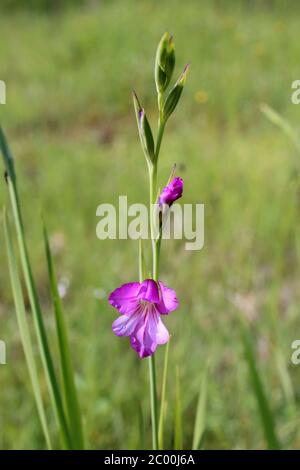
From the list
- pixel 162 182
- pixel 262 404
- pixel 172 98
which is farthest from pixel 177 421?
pixel 162 182

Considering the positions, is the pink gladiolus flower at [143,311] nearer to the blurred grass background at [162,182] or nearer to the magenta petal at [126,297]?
the magenta petal at [126,297]

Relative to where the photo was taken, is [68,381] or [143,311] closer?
[143,311]

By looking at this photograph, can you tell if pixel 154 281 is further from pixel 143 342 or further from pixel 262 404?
pixel 262 404

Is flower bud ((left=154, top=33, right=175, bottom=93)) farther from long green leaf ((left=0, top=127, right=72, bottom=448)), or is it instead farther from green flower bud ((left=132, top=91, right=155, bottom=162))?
long green leaf ((left=0, top=127, right=72, bottom=448))

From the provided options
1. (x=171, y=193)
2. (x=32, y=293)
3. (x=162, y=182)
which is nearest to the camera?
(x=171, y=193)

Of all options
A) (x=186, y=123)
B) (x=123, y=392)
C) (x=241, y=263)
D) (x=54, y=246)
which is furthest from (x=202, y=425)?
(x=186, y=123)

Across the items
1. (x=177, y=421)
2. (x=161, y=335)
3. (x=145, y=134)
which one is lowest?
(x=177, y=421)

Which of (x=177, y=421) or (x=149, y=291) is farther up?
(x=149, y=291)

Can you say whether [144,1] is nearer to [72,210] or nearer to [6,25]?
[6,25]

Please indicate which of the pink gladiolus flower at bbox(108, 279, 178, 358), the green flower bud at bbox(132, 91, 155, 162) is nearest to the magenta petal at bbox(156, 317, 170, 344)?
the pink gladiolus flower at bbox(108, 279, 178, 358)
